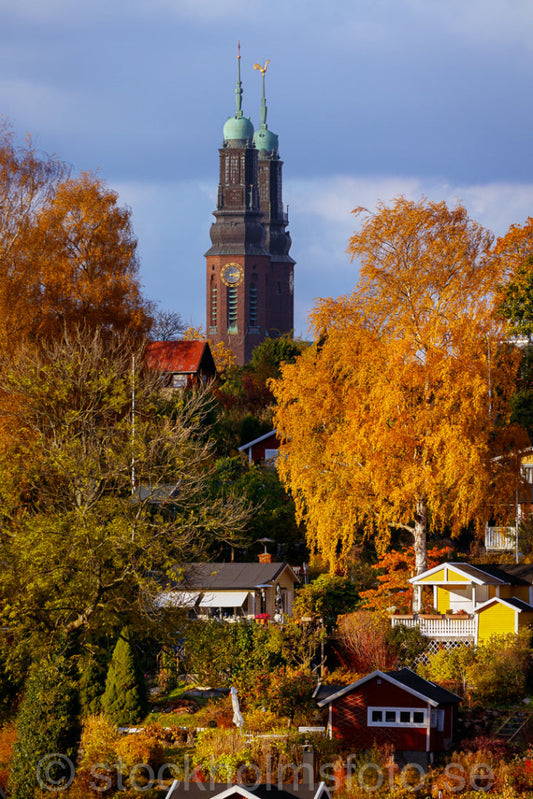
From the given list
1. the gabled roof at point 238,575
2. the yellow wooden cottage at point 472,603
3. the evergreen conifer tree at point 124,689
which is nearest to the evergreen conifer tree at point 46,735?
the evergreen conifer tree at point 124,689

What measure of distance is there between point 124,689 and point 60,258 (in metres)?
22.8

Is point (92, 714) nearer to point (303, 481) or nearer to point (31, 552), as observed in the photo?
point (31, 552)

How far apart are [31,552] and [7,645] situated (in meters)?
4.19

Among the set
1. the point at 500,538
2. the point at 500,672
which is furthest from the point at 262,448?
the point at 500,672

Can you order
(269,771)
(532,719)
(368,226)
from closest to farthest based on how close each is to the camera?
1. (269,771)
2. (532,719)
3. (368,226)

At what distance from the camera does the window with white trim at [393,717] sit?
3203 centimetres

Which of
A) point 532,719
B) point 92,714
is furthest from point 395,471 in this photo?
point 92,714

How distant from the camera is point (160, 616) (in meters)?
31.8

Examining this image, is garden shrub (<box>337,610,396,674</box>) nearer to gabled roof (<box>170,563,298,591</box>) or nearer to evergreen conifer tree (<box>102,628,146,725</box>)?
gabled roof (<box>170,563,298,591</box>)

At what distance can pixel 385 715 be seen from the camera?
1268 inches

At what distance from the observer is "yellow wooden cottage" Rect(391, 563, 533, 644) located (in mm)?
39750

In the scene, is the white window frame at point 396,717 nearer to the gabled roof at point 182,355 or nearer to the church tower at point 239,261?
the gabled roof at point 182,355

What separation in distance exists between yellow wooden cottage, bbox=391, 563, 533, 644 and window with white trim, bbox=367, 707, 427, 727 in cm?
773
